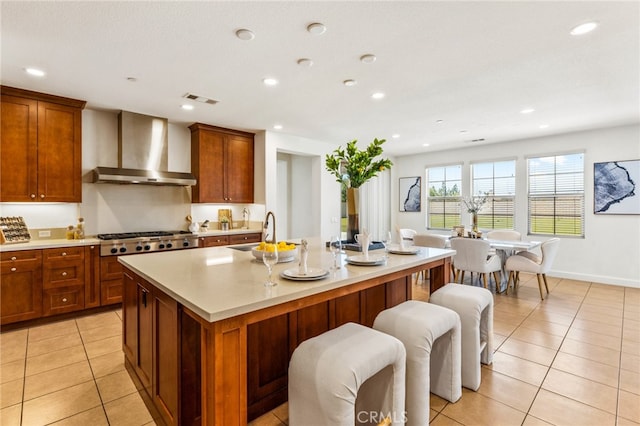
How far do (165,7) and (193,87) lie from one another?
4.63 ft

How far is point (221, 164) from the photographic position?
202 inches

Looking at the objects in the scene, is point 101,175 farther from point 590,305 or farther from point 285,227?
point 590,305

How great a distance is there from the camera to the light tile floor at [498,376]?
6.41 feet

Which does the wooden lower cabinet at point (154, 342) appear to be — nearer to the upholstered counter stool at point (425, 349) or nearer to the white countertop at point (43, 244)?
the upholstered counter stool at point (425, 349)

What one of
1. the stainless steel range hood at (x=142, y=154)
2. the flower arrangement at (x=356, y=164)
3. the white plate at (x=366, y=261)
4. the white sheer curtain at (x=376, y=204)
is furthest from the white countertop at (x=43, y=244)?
the white sheer curtain at (x=376, y=204)

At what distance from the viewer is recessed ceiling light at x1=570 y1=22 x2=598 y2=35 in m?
2.21

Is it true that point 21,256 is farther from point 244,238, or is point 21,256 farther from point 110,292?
point 244,238

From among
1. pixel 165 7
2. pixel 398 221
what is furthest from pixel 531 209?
pixel 165 7

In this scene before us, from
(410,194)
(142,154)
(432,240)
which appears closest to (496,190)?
(410,194)

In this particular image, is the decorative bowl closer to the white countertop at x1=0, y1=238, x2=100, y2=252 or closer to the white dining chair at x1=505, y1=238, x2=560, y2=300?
the white countertop at x1=0, y1=238, x2=100, y2=252

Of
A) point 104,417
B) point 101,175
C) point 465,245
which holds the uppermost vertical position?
point 101,175

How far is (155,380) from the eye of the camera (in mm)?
1845

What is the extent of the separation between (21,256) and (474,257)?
5.46 metres

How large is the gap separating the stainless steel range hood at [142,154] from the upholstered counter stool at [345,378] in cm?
373
